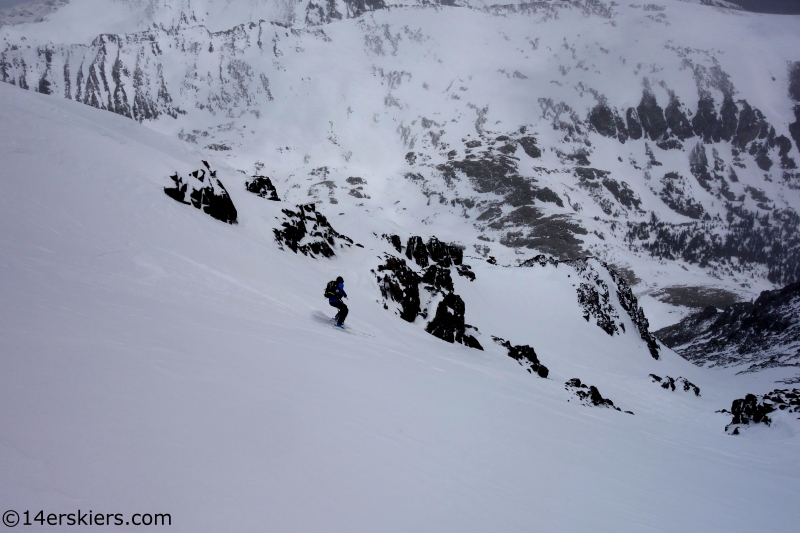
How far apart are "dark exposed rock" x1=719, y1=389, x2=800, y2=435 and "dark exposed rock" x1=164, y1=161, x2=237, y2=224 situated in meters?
28.2

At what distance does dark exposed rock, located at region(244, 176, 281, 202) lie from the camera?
104 ft

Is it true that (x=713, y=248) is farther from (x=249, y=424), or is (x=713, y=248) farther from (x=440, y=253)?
(x=249, y=424)

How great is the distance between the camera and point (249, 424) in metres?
3.57

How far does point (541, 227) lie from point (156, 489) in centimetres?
17547

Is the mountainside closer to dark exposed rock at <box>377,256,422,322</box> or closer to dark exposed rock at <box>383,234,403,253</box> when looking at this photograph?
dark exposed rock at <box>383,234,403,253</box>

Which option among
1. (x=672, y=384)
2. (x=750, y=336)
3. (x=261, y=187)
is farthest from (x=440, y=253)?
(x=750, y=336)

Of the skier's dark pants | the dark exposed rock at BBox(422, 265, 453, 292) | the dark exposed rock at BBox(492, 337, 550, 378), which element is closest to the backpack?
the skier's dark pants

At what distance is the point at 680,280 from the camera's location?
14812 cm

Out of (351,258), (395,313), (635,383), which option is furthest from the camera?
(635,383)

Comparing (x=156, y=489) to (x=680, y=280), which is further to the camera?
(x=680, y=280)

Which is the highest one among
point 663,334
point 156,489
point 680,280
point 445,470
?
point 156,489

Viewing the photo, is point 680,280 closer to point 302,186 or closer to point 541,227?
point 541,227

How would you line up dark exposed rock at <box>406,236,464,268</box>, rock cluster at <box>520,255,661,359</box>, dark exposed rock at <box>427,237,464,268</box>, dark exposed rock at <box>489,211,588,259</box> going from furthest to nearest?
1. dark exposed rock at <box>489,211,588,259</box>
2. rock cluster at <box>520,255,661,359</box>
3. dark exposed rock at <box>427,237,464,268</box>
4. dark exposed rock at <box>406,236,464,268</box>

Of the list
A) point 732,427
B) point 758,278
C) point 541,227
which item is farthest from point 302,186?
point 758,278
